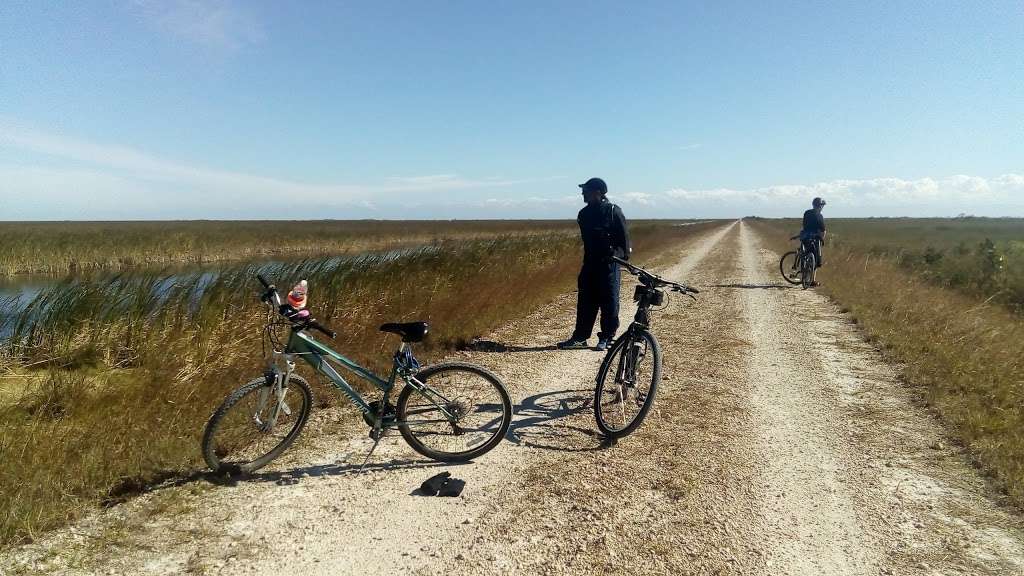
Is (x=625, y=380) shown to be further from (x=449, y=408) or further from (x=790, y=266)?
(x=790, y=266)

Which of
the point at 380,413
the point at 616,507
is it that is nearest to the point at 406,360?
the point at 380,413

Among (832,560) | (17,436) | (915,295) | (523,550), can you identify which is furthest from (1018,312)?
(17,436)

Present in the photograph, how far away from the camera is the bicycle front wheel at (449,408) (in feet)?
12.3

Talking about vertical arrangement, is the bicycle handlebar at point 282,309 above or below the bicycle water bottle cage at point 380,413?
above

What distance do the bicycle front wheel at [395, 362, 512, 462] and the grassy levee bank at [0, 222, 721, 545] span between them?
1195mm

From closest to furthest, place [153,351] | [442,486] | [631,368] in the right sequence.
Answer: [442,486], [631,368], [153,351]

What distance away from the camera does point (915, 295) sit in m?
10.2

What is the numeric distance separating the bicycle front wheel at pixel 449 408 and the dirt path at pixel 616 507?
13cm

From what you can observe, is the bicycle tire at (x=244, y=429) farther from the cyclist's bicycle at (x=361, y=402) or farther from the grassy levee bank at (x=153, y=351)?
the grassy levee bank at (x=153, y=351)

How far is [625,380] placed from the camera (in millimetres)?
4324

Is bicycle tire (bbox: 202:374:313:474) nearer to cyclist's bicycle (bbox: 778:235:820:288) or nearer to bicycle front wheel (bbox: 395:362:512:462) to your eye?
bicycle front wheel (bbox: 395:362:512:462)

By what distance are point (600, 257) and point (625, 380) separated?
8.39 feet

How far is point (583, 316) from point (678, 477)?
3.53 m

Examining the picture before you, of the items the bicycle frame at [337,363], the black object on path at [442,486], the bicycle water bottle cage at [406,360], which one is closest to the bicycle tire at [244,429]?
the bicycle frame at [337,363]
